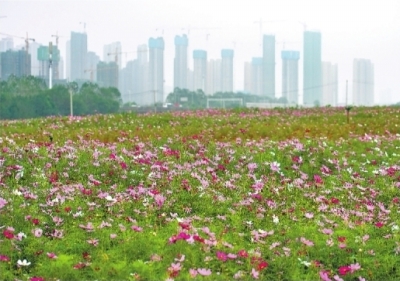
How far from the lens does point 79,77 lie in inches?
3017

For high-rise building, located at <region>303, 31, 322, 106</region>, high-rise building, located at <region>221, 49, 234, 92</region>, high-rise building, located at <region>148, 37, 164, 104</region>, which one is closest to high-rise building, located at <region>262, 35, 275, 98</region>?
high-rise building, located at <region>303, 31, 322, 106</region>

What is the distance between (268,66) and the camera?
73.0 m

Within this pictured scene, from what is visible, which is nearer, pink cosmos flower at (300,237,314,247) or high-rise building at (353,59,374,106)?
pink cosmos flower at (300,237,314,247)

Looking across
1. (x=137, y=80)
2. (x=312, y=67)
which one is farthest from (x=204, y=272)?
(x=137, y=80)

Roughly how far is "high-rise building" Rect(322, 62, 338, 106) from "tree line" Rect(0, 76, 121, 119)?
24.8 m

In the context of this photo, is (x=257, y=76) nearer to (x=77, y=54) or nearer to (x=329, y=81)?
(x=329, y=81)

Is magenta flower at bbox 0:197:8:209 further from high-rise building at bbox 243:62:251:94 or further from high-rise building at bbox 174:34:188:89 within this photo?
high-rise building at bbox 243:62:251:94

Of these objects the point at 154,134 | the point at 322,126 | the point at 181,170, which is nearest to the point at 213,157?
the point at 181,170

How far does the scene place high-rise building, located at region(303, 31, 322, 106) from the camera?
181 ft

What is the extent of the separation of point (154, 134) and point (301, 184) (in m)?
6.99

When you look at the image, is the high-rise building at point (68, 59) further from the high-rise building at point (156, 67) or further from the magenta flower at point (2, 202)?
the magenta flower at point (2, 202)

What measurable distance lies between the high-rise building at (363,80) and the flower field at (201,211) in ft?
169

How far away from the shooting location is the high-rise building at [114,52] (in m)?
85.3

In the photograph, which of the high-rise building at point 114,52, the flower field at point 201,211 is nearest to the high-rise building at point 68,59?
the high-rise building at point 114,52
